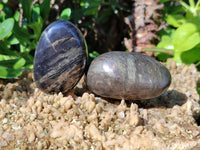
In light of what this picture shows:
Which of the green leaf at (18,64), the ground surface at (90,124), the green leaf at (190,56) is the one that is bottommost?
the green leaf at (190,56)

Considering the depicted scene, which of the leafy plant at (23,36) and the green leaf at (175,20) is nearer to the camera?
the leafy plant at (23,36)

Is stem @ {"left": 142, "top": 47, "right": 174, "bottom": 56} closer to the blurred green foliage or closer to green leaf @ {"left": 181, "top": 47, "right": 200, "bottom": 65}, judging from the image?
green leaf @ {"left": 181, "top": 47, "right": 200, "bottom": 65}

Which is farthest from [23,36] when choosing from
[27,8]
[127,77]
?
[127,77]

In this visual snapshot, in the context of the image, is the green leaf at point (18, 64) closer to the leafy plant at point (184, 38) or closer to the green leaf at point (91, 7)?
the green leaf at point (91, 7)

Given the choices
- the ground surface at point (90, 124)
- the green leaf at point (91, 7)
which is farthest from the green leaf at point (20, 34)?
the green leaf at point (91, 7)

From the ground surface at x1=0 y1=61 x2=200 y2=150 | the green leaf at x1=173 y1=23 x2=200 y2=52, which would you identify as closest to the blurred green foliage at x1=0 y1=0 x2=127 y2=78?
the ground surface at x1=0 y1=61 x2=200 y2=150
